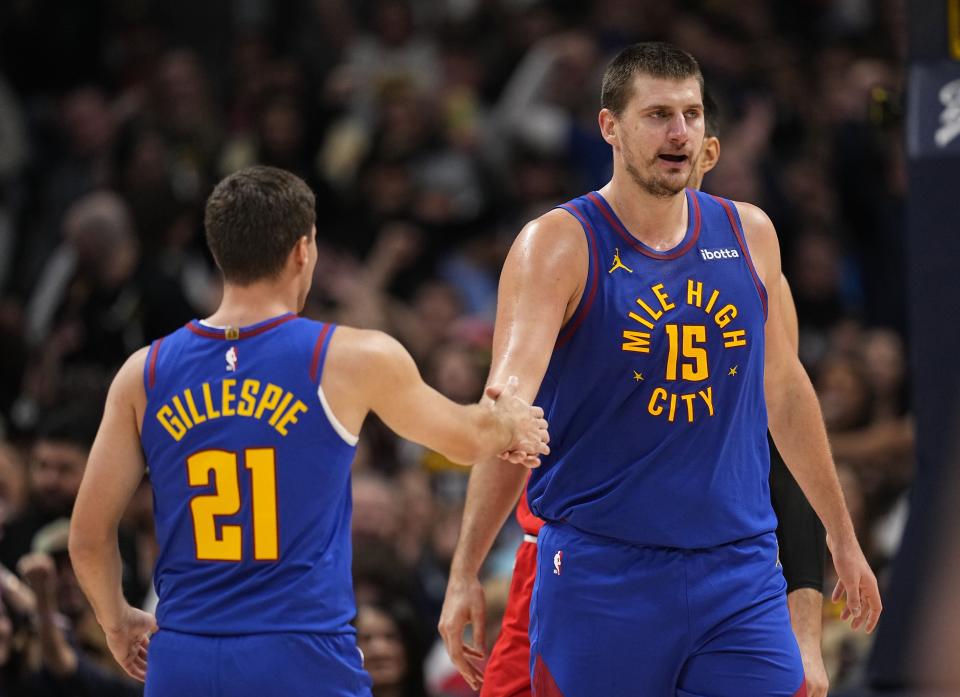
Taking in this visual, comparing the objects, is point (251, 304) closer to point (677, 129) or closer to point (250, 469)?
point (250, 469)

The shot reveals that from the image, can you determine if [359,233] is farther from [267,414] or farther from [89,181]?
[267,414]

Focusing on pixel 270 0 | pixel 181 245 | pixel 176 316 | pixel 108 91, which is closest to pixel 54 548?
pixel 176 316

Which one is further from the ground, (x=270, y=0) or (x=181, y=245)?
(x=270, y=0)

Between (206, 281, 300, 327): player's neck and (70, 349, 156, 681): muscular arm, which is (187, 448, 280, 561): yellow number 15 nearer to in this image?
(70, 349, 156, 681): muscular arm

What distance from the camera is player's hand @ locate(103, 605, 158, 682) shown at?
4.79m

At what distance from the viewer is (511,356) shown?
4848 mm

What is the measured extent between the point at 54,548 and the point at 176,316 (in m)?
2.72

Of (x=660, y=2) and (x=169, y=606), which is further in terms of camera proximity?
(x=660, y=2)

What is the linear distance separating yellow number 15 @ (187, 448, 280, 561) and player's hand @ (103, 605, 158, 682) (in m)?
0.44

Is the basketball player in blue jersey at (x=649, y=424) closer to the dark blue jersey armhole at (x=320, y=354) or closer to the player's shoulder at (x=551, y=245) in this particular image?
the player's shoulder at (x=551, y=245)

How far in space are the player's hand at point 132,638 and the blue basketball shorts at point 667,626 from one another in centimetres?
122

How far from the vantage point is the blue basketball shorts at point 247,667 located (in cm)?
442

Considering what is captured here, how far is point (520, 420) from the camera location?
15.7ft

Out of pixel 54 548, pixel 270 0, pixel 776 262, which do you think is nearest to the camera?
pixel 776 262
